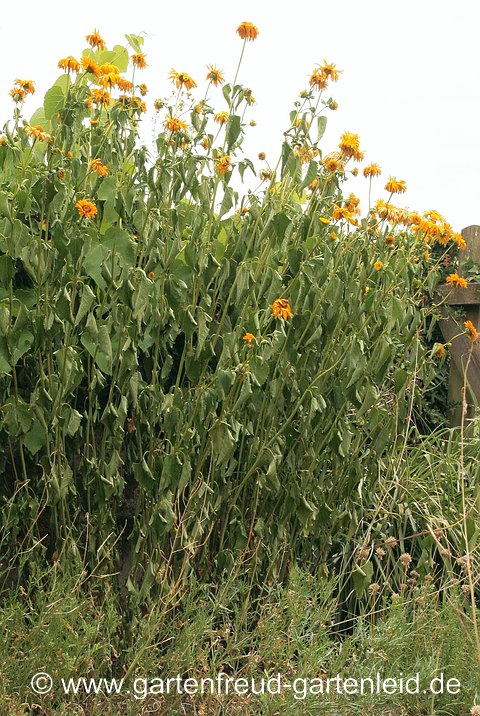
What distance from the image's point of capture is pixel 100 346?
3023mm

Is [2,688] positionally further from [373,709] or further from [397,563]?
[397,563]

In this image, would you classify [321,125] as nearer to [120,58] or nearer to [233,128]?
[233,128]

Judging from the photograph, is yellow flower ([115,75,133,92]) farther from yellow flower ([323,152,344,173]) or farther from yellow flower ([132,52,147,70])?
yellow flower ([323,152,344,173])

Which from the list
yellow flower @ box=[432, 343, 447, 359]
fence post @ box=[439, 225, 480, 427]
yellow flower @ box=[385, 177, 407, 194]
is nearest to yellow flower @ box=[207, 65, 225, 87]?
yellow flower @ box=[385, 177, 407, 194]

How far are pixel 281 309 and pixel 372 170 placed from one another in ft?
2.69

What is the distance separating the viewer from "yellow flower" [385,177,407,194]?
11.7 ft

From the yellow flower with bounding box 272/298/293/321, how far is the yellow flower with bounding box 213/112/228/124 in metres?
0.77

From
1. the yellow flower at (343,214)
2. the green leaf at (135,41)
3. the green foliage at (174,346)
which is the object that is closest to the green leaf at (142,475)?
the green foliage at (174,346)

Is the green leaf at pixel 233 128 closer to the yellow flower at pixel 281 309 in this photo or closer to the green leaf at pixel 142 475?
the yellow flower at pixel 281 309

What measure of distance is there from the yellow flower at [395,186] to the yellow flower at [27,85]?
54.0 inches

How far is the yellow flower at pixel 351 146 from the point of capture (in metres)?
3.40

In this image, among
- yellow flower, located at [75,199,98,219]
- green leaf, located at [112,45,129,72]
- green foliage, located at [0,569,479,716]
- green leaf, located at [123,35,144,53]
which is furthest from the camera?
green leaf, located at [112,45,129,72]

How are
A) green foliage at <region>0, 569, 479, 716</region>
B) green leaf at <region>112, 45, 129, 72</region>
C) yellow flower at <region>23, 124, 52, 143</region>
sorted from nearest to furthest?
green foliage at <region>0, 569, 479, 716</region>
yellow flower at <region>23, 124, 52, 143</region>
green leaf at <region>112, 45, 129, 72</region>

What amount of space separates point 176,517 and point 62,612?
1.98 feet
